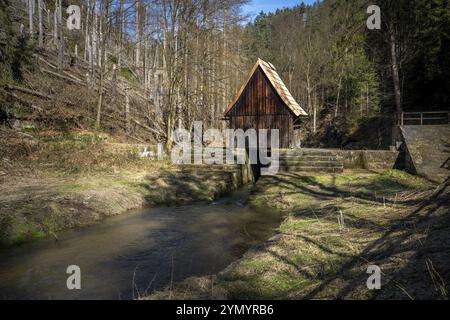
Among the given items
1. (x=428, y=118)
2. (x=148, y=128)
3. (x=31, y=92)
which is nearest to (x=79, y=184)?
(x=31, y=92)

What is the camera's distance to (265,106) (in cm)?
2314

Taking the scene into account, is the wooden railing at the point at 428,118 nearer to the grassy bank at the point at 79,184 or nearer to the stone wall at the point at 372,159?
the stone wall at the point at 372,159

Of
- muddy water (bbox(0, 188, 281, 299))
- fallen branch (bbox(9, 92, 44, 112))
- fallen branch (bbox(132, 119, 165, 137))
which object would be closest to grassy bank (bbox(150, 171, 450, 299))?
muddy water (bbox(0, 188, 281, 299))

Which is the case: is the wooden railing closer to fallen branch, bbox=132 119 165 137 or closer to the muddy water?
fallen branch, bbox=132 119 165 137

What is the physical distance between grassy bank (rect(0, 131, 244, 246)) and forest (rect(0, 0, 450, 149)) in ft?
10.2

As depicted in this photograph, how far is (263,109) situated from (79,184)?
14.6m

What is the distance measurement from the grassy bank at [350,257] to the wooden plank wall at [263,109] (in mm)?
13735

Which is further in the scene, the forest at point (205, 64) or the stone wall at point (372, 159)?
the forest at point (205, 64)

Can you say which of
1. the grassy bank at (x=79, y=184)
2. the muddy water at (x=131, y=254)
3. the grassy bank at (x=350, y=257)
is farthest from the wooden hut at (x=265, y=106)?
the grassy bank at (x=350, y=257)

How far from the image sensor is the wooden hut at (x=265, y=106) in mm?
22797

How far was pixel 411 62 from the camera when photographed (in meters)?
31.1

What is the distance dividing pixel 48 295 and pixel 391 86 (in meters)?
43.1

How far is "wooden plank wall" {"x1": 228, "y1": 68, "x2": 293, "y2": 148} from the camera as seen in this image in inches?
900

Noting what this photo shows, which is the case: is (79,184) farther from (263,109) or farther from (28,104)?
(263,109)
